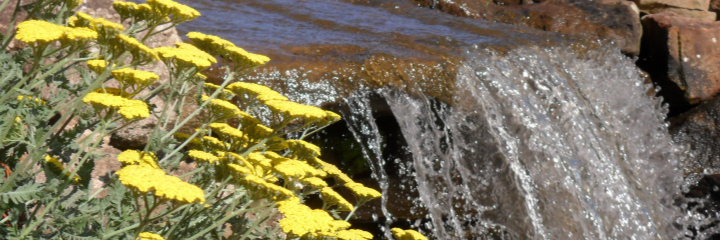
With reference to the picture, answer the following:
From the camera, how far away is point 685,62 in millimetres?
5770

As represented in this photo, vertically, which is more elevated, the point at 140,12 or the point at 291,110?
the point at 140,12

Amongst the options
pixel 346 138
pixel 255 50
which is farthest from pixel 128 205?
pixel 346 138

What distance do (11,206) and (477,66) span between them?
10.0 ft

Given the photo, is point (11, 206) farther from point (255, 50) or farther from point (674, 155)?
point (674, 155)

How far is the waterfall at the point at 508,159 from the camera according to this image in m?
3.88

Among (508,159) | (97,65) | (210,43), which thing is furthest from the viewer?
(508,159)

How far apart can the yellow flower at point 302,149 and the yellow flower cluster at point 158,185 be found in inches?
30.6

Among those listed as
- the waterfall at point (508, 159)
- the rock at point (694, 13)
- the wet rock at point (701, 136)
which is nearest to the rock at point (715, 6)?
the rock at point (694, 13)

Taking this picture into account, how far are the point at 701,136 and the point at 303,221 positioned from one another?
4946 millimetres

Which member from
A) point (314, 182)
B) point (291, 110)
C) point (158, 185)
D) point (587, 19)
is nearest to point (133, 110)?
point (158, 185)

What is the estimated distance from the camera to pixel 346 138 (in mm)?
4098

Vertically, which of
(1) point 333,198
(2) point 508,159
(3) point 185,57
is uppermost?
(3) point 185,57

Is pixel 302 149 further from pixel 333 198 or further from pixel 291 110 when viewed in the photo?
pixel 291 110

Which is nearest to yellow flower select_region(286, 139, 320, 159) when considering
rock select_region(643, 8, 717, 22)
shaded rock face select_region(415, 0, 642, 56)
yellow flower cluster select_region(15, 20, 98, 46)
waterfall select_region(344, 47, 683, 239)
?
yellow flower cluster select_region(15, 20, 98, 46)
